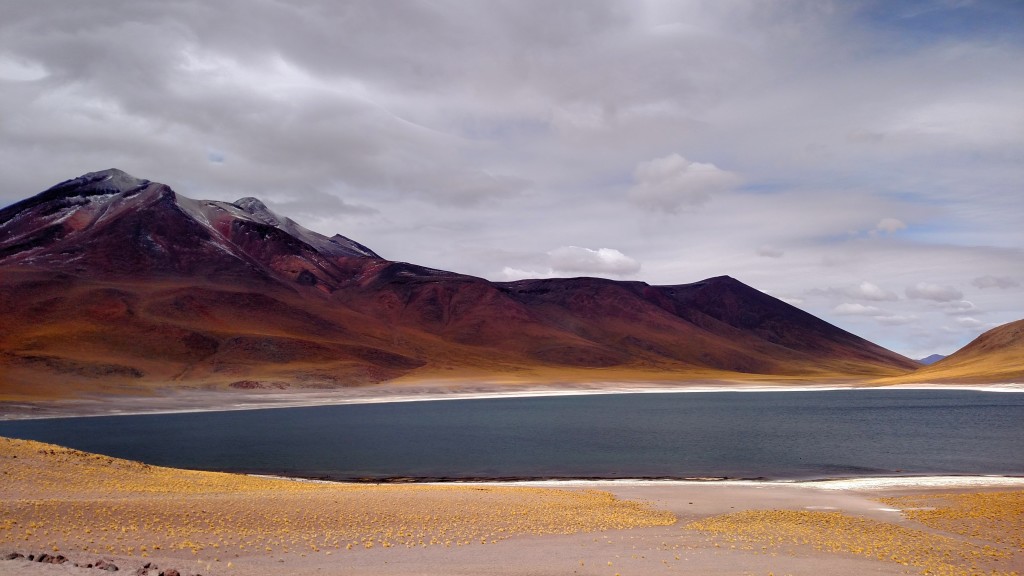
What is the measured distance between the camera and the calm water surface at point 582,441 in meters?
41.2

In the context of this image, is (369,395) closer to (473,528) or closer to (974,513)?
(473,528)

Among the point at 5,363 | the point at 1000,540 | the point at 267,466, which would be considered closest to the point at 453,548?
the point at 1000,540

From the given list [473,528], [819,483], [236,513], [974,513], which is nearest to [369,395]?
[819,483]

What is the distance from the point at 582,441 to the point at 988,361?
396 ft

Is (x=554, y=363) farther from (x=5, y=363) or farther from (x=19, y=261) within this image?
(x=19, y=261)

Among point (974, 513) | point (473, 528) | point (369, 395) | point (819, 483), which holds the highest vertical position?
point (974, 513)

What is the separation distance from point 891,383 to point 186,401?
133m

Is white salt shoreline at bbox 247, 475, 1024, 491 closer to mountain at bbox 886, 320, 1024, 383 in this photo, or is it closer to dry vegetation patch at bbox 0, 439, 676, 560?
dry vegetation patch at bbox 0, 439, 676, 560

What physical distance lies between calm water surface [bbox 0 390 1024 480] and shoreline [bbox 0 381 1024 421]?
26.8 feet

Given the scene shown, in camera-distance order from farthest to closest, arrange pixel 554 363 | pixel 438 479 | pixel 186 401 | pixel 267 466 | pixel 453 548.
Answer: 1. pixel 554 363
2. pixel 186 401
3. pixel 267 466
4. pixel 438 479
5. pixel 453 548

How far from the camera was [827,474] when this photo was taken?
3800cm

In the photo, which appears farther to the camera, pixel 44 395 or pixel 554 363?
pixel 554 363

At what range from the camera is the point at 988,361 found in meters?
138

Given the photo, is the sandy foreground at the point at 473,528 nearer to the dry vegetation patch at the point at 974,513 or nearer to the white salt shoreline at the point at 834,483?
the dry vegetation patch at the point at 974,513
